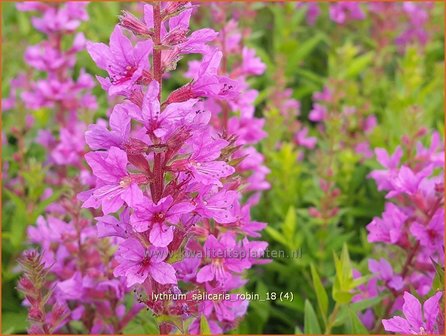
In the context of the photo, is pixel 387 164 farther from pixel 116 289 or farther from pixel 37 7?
pixel 37 7

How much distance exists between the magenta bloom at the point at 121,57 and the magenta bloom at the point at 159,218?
1.24ft

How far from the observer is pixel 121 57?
206 cm

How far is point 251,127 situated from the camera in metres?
3.35

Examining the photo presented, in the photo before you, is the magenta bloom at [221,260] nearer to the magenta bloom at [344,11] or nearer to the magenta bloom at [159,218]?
the magenta bloom at [159,218]

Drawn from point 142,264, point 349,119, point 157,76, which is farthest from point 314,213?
point 157,76

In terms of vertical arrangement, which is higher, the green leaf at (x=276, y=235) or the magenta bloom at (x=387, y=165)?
the magenta bloom at (x=387, y=165)

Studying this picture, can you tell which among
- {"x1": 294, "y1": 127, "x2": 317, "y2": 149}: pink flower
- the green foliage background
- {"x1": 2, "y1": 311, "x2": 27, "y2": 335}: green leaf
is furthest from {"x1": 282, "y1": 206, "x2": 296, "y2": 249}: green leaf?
{"x1": 2, "y1": 311, "x2": 27, "y2": 335}: green leaf

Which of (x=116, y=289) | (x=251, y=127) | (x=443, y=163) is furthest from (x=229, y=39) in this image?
(x=116, y=289)

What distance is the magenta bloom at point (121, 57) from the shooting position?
202 centimetres

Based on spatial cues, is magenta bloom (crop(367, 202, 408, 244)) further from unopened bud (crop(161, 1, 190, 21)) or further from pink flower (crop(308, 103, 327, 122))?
pink flower (crop(308, 103, 327, 122))

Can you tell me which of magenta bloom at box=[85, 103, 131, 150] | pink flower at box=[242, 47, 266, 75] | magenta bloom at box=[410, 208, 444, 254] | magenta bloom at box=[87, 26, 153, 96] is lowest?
magenta bloom at box=[410, 208, 444, 254]

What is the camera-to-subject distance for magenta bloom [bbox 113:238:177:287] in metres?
2.05

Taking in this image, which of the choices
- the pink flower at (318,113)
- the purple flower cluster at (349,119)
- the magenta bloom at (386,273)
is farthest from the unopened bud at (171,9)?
the pink flower at (318,113)

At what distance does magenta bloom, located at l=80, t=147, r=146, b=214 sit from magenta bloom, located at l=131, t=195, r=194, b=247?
41 millimetres
